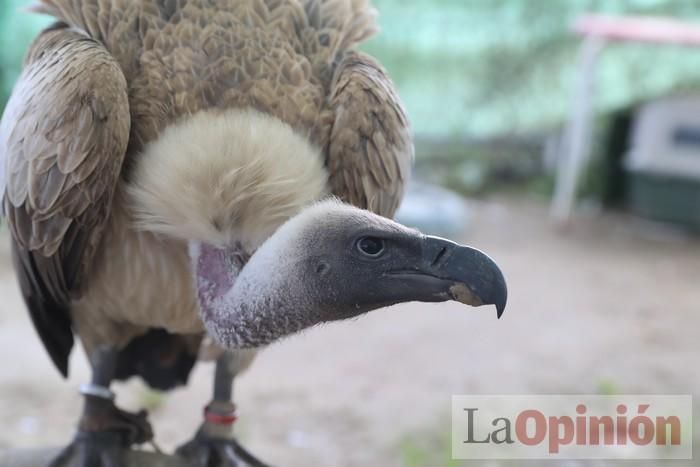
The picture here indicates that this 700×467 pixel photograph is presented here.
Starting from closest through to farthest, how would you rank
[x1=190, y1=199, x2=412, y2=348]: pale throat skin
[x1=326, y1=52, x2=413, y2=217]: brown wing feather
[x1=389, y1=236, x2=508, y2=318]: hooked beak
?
[x1=389, y1=236, x2=508, y2=318]: hooked beak → [x1=190, y1=199, x2=412, y2=348]: pale throat skin → [x1=326, y1=52, x2=413, y2=217]: brown wing feather

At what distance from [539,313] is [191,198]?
392cm

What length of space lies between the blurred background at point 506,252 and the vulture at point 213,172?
0.34 metres

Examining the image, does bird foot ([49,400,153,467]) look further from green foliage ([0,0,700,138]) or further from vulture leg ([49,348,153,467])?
green foliage ([0,0,700,138])

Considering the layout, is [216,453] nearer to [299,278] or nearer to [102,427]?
[102,427]

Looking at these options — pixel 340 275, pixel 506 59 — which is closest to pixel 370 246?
pixel 340 275

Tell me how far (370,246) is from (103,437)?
115cm

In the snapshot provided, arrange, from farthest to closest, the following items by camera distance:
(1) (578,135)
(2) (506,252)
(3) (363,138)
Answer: (1) (578,135), (2) (506,252), (3) (363,138)

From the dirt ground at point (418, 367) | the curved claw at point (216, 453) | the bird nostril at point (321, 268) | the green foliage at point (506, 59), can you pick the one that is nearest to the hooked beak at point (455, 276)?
the bird nostril at point (321, 268)

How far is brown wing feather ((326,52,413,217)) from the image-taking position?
188 centimetres

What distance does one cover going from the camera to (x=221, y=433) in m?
2.34

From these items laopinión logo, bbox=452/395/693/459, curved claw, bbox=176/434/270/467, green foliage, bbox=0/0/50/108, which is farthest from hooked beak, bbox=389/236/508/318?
green foliage, bbox=0/0/50/108

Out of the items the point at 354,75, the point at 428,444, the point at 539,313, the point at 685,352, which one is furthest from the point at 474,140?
the point at 354,75

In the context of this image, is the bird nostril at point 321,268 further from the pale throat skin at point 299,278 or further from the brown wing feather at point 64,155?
the brown wing feather at point 64,155

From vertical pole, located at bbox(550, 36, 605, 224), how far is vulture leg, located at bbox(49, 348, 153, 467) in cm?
523
